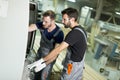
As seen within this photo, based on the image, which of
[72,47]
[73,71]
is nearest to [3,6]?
[72,47]

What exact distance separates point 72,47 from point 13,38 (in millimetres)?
1241

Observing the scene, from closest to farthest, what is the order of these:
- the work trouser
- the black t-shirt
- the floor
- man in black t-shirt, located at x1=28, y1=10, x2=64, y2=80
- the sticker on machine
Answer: the sticker on machine → the black t-shirt → the work trouser → man in black t-shirt, located at x1=28, y1=10, x2=64, y2=80 → the floor

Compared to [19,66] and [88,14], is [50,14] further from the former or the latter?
[88,14]

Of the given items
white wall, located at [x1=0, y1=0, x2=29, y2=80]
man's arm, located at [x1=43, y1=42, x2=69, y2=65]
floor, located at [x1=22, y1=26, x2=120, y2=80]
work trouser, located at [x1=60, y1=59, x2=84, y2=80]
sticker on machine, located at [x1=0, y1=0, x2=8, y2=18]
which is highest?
sticker on machine, located at [x1=0, y1=0, x2=8, y2=18]

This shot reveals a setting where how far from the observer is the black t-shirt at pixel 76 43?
222cm

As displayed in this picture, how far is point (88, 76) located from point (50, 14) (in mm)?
1897

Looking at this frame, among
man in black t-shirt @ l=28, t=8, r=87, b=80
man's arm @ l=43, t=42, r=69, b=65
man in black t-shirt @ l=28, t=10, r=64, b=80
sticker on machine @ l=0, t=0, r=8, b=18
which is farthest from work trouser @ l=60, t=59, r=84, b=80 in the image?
sticker on machine @ l=0, t=0, r=8, b=18

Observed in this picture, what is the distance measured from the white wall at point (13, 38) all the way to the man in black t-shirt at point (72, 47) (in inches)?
40.0

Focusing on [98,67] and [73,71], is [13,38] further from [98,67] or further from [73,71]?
[98,67]

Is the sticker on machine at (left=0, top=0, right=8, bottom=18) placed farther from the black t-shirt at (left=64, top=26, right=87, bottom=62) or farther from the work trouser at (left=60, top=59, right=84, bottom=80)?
the work trouser at (left=60, top=59, right=84, bottom=80)

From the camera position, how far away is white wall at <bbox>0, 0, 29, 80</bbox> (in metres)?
1.18

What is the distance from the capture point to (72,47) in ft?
7.79

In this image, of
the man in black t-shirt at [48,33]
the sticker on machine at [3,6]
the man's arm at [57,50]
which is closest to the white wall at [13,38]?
the sticker on machine at [3,6]

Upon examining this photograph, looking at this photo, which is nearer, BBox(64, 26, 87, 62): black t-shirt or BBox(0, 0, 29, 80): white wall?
BBox(0, 0, 29, 80): white wall
